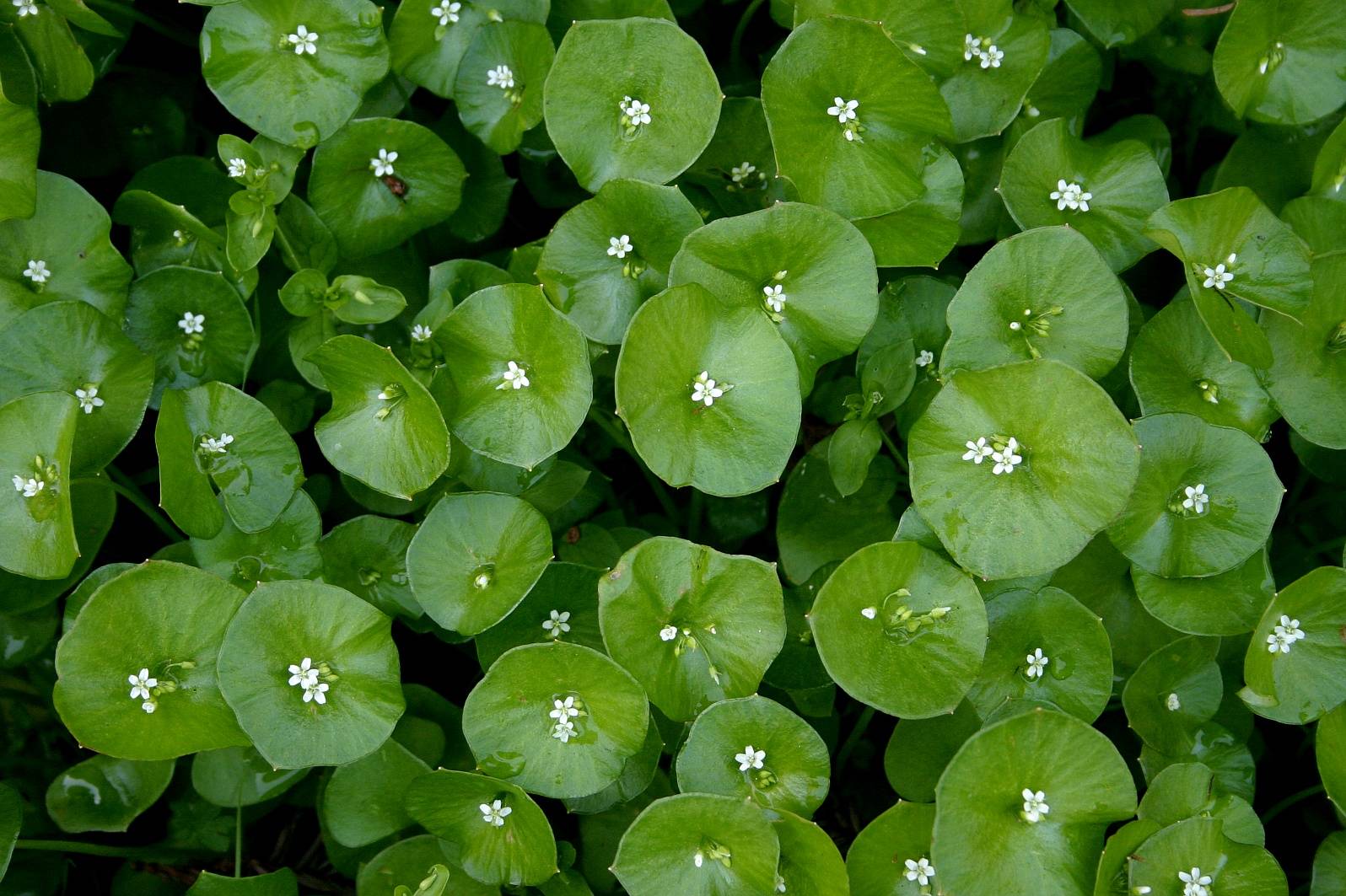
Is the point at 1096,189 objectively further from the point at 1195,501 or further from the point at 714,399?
the point at 714,399

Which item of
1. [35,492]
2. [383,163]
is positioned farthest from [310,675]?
[383,163]

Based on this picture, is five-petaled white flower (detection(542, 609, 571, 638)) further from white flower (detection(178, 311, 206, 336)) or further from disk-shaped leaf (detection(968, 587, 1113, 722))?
white flower (detection(178, 311, 206, 336))

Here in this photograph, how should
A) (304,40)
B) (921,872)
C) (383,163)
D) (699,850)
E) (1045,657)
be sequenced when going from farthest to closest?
(383,163), (304,40), (1045,657), (921,872), (699,850)

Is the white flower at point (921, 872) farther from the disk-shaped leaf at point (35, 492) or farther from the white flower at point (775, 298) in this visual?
the disk-shaped leaf at point (35, 492)

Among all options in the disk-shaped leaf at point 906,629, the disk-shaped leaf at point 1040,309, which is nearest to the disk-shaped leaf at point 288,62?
the disk-shaped leaf at point 1040,309

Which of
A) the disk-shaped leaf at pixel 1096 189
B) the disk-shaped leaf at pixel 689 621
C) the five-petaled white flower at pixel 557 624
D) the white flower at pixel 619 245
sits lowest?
the five-petaled white flower at pixel 557 624

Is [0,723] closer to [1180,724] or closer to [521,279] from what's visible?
[521,279]
